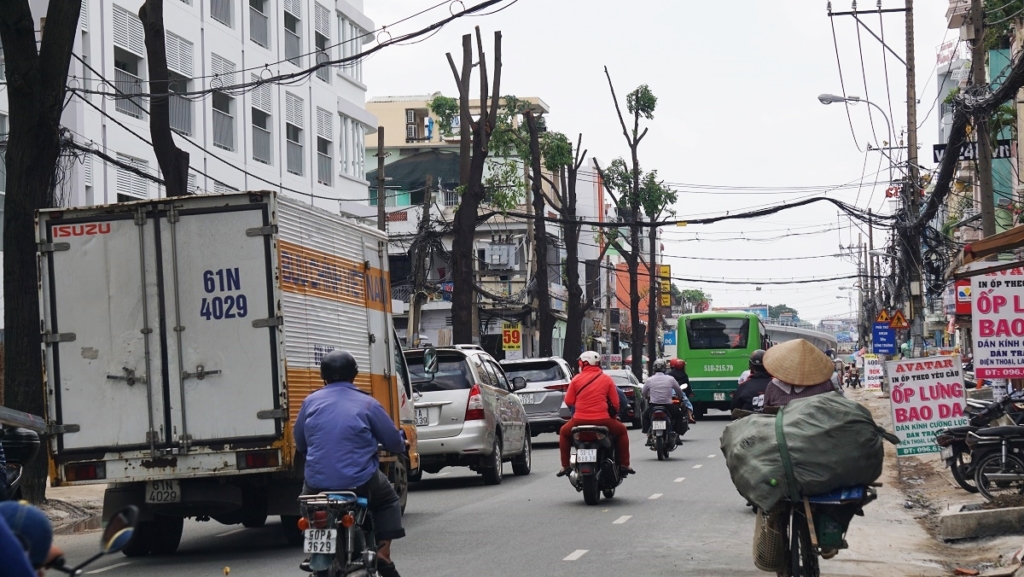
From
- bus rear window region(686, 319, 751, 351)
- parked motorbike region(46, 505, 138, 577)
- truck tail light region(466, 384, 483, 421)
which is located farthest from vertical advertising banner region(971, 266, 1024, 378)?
bus rear window region(686, 319, 751, 351)

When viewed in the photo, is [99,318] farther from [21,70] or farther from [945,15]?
[945,15]

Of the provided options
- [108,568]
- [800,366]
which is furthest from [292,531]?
[800,366]

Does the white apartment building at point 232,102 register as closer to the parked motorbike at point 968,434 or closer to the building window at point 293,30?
the building window at point 293,30

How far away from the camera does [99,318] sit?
11508 mm

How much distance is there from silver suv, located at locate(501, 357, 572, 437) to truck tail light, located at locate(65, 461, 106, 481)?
1589cm

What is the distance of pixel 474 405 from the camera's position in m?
18.0

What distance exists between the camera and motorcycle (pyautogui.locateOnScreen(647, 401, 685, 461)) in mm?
22172

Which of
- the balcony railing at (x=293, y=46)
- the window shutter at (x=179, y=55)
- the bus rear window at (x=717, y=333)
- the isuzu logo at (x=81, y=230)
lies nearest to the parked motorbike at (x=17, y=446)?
the isuzu logo at (x=81, y=230)

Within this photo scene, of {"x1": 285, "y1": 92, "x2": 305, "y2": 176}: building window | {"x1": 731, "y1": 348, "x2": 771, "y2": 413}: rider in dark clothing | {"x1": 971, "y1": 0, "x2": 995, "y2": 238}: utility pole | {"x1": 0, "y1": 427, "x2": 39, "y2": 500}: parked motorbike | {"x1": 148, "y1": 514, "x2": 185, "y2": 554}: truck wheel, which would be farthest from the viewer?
{"x1": 285, "y1": 92, "x2": 305, "y2": 176}: building window

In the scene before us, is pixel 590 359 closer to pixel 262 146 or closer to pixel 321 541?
pixel 321 541

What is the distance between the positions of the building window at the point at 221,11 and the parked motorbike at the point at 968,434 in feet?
71.8

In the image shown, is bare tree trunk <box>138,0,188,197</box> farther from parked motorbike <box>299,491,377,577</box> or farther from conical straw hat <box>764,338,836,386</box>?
parked motorbike <box>299,491,377,577</box>

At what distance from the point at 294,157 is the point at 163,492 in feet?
85.3

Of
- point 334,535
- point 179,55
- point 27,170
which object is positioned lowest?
point 334,535
